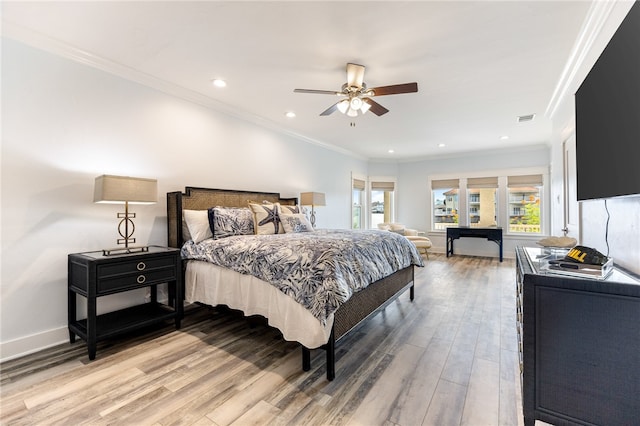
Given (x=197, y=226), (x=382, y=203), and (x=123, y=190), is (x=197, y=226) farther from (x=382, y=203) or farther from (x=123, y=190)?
(x=382, y=203)

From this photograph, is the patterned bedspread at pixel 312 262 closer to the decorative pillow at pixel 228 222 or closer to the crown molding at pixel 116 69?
the decorative pillow at pixel 228 222

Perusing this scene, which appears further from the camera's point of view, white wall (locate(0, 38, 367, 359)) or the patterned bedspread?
white wall (locate(0, 38, 367, 359))

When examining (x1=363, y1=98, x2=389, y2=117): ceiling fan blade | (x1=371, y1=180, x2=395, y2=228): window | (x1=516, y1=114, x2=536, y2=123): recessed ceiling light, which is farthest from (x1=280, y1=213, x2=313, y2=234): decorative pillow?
(x1=371, y1=180, x2=395, y2=228): window

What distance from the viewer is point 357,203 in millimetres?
7516

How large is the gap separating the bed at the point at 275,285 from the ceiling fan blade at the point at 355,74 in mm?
1503

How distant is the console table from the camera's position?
6.42 metres

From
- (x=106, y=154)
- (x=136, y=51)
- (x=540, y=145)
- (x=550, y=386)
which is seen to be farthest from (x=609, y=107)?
(x=540, y=145)

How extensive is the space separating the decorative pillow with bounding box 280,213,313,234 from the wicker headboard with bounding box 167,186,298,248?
82cm

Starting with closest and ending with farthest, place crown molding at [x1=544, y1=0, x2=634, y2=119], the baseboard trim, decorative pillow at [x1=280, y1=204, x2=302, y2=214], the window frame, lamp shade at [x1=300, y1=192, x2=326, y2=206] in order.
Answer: crown molding at [x1=544, y1=0, x2=634, y2=119]
the baseboard trim
decorative pillow at [x1=280, y1=204, x2=302, y2=214]
lamp shade at [x1=300, y1=192, x2=326, y2=206]
the window frame

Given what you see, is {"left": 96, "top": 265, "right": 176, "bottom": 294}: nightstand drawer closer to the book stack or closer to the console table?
the book stack

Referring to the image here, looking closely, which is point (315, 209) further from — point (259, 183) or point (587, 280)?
point (587, 280)

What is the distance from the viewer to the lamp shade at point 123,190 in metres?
2.41

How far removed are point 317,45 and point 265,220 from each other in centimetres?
196

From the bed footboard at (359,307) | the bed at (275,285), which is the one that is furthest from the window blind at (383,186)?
the bed footboard at (359,307)
